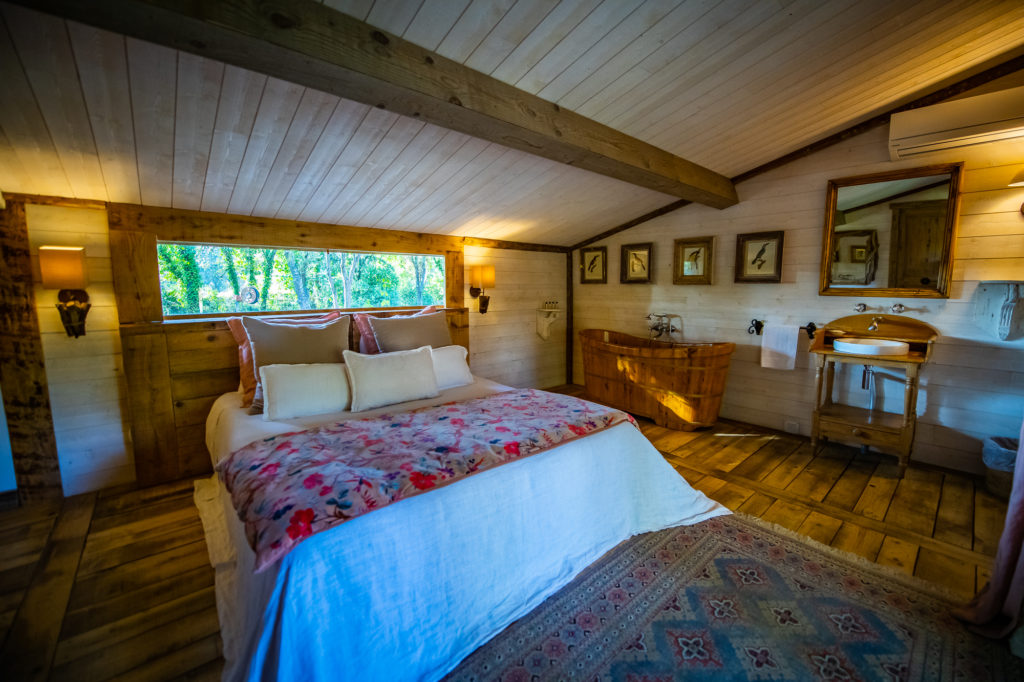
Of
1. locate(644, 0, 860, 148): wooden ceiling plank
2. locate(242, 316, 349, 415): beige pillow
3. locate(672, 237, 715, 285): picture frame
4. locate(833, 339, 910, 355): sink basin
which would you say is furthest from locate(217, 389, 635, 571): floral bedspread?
locate(672, 237, 715, 285): picture frame

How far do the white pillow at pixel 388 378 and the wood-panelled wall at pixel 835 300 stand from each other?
8.86 feet

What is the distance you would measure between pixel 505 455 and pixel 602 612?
2.35ft

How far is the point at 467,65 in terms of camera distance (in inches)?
70.9

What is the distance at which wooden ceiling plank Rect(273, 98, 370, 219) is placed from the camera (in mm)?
1973

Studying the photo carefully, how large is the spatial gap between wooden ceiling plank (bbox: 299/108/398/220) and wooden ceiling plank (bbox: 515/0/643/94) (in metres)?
0.69

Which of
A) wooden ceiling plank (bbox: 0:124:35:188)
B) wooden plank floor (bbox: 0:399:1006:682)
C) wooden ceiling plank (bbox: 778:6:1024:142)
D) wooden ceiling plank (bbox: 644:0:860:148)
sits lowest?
wooden plank floor (bbox: 0:399:1006:682)

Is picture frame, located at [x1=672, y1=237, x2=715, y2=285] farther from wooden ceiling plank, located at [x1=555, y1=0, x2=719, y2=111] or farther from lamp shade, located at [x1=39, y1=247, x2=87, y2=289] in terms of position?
lamp shade, located at [x1=39, y1=247, x2=87, y2=289]

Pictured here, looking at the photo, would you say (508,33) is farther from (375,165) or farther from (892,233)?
(892,233)

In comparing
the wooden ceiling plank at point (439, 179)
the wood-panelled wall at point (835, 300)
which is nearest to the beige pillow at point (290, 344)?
the wooden ceiling plank at point (439, 179)

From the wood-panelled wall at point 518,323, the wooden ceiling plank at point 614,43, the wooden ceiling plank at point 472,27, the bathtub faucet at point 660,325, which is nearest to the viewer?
the wooden ceiling plank at point 472,27

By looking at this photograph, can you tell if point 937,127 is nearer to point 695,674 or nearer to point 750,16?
point 750,16

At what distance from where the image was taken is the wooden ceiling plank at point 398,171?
2284 mm

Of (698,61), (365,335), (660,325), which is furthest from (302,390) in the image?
(660,325)

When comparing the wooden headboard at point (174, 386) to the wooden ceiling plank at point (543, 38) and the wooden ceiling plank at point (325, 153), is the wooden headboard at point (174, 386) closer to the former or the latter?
the wooden ceiling plank at point (325, 153)
